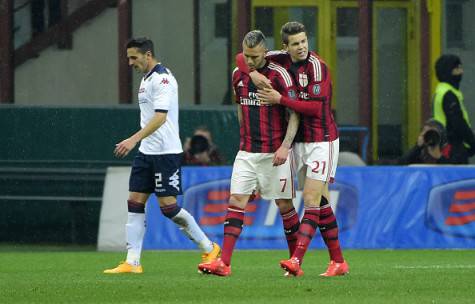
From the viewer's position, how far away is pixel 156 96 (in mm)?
12109

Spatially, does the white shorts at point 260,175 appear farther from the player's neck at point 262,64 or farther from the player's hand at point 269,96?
the player's neck at point 262,64

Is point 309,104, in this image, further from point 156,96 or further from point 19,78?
point 19,78

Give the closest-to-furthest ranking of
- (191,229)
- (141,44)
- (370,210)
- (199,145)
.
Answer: (141,44) < (191,229) < (370,210) < (199,145)

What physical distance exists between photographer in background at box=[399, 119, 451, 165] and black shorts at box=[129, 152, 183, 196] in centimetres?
576

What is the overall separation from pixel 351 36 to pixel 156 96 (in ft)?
30.1

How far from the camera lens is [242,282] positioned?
10.6 metres

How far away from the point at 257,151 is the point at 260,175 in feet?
0.61

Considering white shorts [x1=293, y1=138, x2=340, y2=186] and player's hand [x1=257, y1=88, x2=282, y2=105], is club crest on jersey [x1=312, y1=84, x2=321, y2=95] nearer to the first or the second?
player's hand [x1=257, y1=88, x2=282, y2=105]

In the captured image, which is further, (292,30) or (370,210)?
(370,210)

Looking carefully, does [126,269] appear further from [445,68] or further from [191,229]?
[445,68]

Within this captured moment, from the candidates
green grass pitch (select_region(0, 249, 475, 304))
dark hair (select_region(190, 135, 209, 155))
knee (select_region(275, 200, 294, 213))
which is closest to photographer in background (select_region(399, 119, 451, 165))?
dark hair (select_region(190, 135, 209, 155))

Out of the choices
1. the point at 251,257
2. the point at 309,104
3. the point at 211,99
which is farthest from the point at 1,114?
the point at 309,104

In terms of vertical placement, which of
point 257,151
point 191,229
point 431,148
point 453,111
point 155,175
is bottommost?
point 191,229

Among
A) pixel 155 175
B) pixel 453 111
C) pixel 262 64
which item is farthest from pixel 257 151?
pixel 453 111
